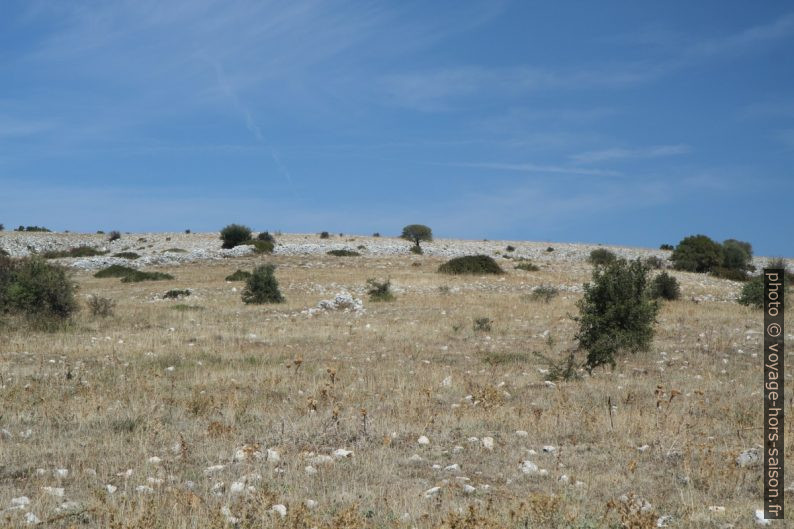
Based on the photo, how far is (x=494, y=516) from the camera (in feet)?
16.3

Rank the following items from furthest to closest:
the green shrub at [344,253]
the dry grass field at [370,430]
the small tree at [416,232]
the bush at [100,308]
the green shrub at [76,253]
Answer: the small tree at [416,232]
the green shrub at [76,253]
the green shrub at [344,253]
the bush at [100,308]
the dry grass field at [370,430]

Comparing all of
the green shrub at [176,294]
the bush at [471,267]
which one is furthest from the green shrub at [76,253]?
the bush at [471,267]

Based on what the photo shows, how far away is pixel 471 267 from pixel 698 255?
62.8ft

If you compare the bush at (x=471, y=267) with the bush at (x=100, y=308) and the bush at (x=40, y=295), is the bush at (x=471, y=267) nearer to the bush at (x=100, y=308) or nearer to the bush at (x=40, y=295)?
the bush at (x=100, y=308)

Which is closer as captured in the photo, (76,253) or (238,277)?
(238,277)

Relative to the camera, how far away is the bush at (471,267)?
36.2 m

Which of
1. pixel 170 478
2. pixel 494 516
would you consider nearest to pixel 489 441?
pixel 494 516

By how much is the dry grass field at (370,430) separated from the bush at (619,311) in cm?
52

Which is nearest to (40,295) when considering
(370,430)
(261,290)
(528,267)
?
(261,290)

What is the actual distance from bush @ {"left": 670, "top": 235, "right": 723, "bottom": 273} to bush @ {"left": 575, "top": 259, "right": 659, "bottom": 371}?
33.0 meters

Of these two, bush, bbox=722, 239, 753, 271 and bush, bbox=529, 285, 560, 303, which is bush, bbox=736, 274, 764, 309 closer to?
bush, bbox=529, 285, 560, 303

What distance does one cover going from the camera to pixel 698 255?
4612 cm

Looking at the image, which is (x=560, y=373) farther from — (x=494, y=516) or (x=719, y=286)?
(x=719, y=286)

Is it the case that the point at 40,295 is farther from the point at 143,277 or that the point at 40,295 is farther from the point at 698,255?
the point at 698,255
